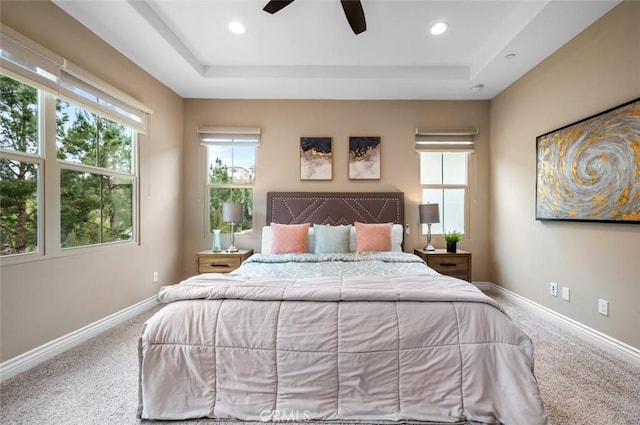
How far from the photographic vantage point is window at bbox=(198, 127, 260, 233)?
3.88 m

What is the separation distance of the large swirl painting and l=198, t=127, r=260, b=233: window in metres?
3.52

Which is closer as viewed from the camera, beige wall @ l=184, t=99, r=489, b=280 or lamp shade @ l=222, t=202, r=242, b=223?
lamp shade @ l=222, t=202, r=242, b=223

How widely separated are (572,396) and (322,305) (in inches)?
66.8

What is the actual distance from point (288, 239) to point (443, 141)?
2591 mm

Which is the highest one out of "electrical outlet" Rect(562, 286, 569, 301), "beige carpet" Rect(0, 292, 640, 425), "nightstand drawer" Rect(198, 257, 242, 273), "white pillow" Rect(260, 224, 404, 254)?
"white pillow" Rect(260, 224, 404, 254)

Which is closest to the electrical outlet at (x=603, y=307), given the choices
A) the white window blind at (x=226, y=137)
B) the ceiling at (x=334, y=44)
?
the ceiling at (x=334, y=44)

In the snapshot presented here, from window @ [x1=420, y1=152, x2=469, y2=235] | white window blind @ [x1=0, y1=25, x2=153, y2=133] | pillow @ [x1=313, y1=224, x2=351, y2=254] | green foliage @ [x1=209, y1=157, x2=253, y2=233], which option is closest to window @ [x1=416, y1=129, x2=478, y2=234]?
window @ [x1=420, y1=152, x2=469, y2=235]

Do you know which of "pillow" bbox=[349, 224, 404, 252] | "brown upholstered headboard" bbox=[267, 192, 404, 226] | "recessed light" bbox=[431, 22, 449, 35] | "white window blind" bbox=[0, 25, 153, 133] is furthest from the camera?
"brown upholstered headboard" bbox=[267, 192, 404, 226]

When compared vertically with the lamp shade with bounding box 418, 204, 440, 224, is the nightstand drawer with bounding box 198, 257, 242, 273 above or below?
below

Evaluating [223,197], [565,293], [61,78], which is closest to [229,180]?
[223,197]

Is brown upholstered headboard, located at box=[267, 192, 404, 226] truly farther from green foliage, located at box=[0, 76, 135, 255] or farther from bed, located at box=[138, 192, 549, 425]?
bed, located at box=[138, 192, 549, 425]

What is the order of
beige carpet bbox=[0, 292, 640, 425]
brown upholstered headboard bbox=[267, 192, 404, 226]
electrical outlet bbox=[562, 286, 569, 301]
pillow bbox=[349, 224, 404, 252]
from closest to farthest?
1. beige carpet bbox=[0, 292, 640, 425]
2. electrical outlet bbox=[562, 286, 569, 301]
3. pillow bbox=[349, 224, 404, 252]
4. brown upholstered headboard bbox=[267, 192, 404, 226]

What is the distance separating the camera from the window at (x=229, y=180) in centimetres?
388

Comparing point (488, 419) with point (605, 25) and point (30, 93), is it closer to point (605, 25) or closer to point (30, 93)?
point (605, 25)
